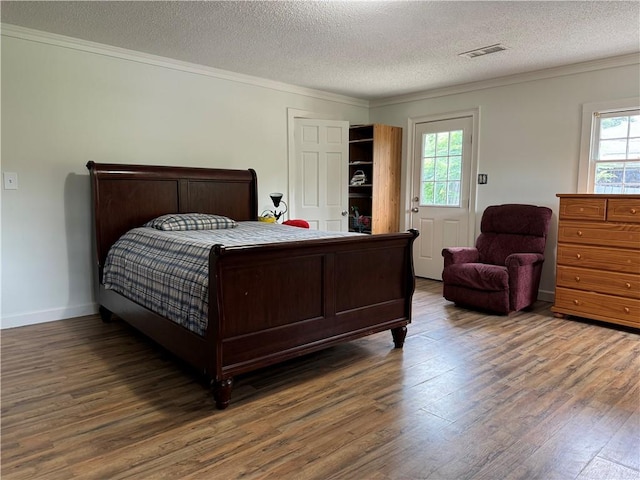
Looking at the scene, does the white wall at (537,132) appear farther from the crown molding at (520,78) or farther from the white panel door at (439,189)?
the white panel door at (439,189)

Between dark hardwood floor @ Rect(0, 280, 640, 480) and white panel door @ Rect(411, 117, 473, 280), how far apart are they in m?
2.24

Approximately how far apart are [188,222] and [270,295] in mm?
1644

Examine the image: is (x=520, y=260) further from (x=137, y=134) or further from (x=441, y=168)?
(x=137, y=134)

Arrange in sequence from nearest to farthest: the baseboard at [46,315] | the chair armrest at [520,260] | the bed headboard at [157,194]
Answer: the baseboard at [46,315] < the bed headboard at [157,194] < the chair armrest at [520,260]

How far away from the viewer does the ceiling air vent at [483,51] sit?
3785 mm

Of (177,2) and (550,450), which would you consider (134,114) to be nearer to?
(177,2)

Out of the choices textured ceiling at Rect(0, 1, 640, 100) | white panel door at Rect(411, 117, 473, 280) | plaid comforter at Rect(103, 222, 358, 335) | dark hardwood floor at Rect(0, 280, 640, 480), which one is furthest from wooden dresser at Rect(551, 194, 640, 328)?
plaid comforter at Rect(103, 222, 358, 335)

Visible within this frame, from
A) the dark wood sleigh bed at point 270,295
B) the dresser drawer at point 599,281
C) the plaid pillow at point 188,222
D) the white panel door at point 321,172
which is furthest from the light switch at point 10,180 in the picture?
the dresser drawer at point 599,281

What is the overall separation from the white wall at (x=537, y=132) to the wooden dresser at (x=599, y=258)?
69 centimetres

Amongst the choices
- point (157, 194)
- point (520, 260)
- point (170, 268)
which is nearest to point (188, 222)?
point (157, 194)

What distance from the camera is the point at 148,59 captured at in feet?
13.5

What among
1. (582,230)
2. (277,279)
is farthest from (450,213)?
(277,279)

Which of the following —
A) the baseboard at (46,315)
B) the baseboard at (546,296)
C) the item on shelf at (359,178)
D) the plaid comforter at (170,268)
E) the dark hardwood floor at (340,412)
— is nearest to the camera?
the dark hardwood floor at (340,412)

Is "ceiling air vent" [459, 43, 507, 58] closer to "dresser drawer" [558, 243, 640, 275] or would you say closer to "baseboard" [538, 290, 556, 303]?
"dresser drawer" [558, 243, 640, 275]
